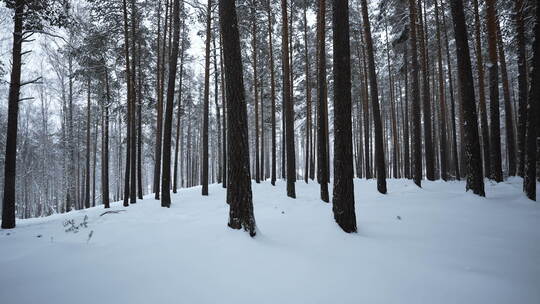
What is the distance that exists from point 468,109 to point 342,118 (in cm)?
492

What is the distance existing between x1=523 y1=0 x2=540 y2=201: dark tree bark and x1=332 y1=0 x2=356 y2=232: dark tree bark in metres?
5.69

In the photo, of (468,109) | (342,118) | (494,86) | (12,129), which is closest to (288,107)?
(342,118)

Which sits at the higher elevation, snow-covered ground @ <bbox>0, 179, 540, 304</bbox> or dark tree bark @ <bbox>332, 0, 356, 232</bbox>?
dark tree bark @ <bbox>332, 0, 356, 232</bbox>

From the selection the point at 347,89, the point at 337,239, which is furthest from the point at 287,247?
the point at 347,89

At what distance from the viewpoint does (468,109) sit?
23.4ft

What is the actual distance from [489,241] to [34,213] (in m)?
44.9

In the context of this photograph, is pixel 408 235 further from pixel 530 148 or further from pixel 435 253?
pixel 530 148

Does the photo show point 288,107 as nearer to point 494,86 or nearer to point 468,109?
point 468,109

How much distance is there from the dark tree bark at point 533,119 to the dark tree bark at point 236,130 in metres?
7.79

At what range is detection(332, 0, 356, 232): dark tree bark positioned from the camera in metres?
4.92

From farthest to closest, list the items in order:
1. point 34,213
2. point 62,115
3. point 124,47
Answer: point 34,213
point 62,115
point 124,47

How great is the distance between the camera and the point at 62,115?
18.8 meters

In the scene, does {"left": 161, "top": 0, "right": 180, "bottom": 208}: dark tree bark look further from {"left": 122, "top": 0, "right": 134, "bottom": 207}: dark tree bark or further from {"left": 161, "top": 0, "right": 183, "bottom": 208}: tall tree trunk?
{"left": 122, "top": 0, "right": 134, "bottom": 207}: dark tree bark

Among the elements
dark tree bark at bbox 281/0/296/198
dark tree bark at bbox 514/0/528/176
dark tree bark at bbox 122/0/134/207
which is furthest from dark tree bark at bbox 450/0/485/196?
dark tree bark at bbox 122/0/134/207
